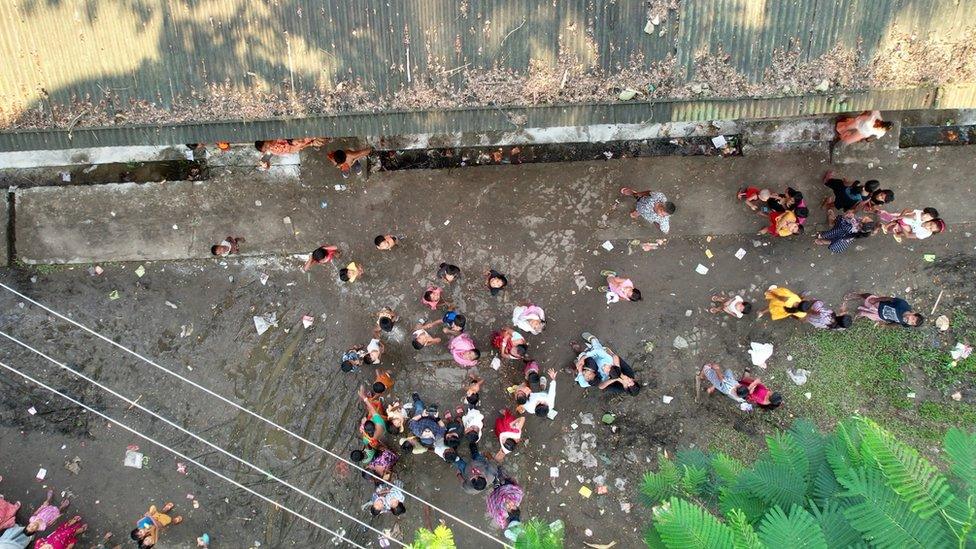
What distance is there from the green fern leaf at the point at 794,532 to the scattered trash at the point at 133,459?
286 inches

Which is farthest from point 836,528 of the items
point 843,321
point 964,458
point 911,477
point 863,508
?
point 843,321

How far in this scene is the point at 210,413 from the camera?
7.25 meters

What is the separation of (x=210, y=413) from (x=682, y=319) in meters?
6.25

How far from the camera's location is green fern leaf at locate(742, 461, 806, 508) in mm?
4473

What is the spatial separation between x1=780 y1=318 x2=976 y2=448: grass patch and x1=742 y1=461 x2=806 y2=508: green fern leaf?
276 cm

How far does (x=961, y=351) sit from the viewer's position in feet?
22.9

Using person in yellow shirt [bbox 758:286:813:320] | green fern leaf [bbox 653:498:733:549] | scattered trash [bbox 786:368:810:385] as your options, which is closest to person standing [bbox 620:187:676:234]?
person in yellow shirt [bbox 758:286:813:320]

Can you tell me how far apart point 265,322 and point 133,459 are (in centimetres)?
247

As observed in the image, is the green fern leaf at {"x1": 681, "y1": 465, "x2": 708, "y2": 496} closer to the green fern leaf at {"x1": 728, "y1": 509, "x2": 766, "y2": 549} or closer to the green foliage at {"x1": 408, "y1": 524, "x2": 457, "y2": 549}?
the green fern leaf at {"x1": 728, "y1": 509, "x2": 766, "y2": 549}

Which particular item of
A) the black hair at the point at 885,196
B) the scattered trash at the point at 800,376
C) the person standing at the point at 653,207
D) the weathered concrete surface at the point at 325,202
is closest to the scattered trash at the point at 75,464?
the weathered concrete surface at the point at 325,202

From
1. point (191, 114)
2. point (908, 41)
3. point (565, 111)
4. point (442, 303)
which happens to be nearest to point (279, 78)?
point (191, 114)

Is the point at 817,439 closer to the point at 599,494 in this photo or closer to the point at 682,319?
the point at 682,319

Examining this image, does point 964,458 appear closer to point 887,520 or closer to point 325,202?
point 887,520

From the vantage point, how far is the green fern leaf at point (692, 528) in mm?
3553
